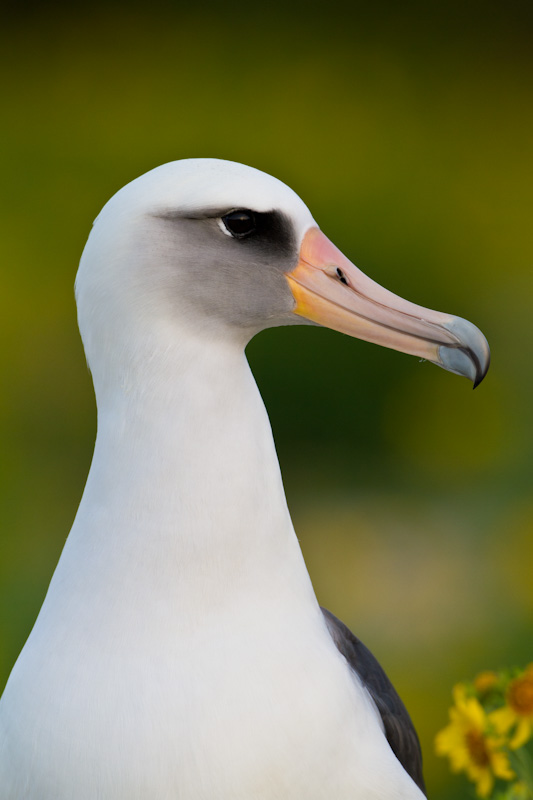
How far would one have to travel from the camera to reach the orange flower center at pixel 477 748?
47.4 inches

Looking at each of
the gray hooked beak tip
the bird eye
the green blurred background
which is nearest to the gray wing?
the gray hooked beak tip

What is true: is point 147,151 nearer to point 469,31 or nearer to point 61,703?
point 469,31

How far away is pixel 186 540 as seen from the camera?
0.93 m

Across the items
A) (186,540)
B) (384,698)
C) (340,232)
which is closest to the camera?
(186,540)

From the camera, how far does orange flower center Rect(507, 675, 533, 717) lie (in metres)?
1.14

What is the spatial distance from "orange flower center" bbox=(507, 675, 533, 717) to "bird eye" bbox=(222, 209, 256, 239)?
0.62m

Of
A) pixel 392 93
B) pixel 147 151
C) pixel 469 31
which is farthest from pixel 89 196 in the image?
pixel 469 31

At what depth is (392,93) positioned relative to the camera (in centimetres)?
271

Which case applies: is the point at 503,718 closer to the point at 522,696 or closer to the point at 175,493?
the point at 522,696

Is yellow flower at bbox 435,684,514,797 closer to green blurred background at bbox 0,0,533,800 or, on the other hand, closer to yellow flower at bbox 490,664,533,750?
yellow flower at bbox 490,664,533,750

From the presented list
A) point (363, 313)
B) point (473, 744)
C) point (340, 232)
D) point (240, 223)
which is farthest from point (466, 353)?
point (340, 232)

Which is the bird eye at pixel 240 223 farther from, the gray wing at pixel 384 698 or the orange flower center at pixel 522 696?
the orange flower center at pixel 522 696

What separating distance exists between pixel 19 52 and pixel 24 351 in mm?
833

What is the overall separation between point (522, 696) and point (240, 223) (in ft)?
2.12
